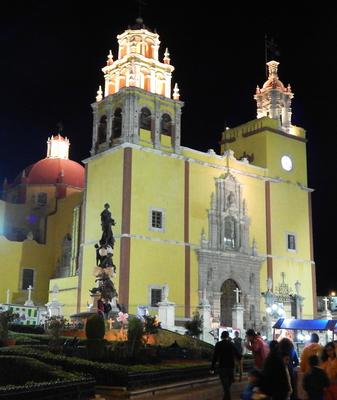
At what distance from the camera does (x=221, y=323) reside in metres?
34.5

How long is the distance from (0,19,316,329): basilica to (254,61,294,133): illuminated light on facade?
0.32 ft

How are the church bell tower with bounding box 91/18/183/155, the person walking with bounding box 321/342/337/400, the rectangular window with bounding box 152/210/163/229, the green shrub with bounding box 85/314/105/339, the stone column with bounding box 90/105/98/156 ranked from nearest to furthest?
the person walking with bounding box 321/342/337/400 → the green shrub with bounding box 85/314/105/339 → the rectangular window with bounding box 152/210/163/229 → the church bell tower with bounding box 91/18/183/155 → the stone column with bounding box 90/105/98/156

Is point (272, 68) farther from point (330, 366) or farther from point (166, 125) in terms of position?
point (330, 366)

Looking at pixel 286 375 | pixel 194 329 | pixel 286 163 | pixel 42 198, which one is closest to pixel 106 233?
pixel 194 329

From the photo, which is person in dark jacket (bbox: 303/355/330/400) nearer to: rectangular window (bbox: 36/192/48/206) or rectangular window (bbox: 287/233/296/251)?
rectangular window (bbox: 287/233/296/251)

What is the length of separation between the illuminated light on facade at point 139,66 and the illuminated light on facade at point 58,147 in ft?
50.4

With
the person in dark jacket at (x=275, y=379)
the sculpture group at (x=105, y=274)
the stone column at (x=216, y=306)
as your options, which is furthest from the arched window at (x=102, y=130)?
the person in dark jacket at (x=275, y=379)

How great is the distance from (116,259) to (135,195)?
3.54 metres

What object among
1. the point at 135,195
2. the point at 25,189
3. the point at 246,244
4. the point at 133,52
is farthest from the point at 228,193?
the point at 25,189

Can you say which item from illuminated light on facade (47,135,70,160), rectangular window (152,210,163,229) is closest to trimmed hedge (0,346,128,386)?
rectangular window (152,210,163,229)

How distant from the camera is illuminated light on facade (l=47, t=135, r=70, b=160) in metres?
50.3

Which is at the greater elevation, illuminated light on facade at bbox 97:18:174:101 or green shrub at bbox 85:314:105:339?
illuminated light on facade at bbox 97:18:174:101

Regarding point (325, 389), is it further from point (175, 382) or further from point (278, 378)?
point (175, 382)

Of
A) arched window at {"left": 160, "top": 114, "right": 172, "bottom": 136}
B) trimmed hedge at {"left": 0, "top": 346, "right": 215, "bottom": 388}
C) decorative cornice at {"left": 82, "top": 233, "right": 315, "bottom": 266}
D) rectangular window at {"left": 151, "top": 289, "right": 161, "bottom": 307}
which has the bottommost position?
trimmed hedge at {"left": 0, "top": 346, "right": 215, "bottom": 388}
